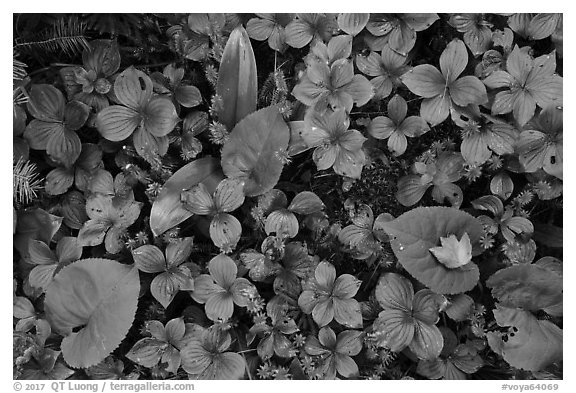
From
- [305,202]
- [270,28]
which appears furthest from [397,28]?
[305,202]

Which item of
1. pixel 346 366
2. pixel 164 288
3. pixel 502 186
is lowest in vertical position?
pixel 346 366

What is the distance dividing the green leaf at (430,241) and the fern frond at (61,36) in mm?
1232

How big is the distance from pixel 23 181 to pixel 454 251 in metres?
1.48

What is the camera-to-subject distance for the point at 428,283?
188 centimetres

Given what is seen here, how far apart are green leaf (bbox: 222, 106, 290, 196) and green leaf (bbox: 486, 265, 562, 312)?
0.85 metres

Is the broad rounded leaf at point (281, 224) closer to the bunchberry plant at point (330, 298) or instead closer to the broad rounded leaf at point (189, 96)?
the bunchberry plant at point (330, 298)

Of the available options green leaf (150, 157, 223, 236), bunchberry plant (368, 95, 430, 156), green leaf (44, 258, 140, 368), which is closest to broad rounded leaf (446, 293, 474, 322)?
bunchberry plant (368, 95, 430, 156)

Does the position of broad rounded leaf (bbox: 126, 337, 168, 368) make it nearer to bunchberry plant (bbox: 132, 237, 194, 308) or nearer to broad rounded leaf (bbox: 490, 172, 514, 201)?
bunchberry plant (bbox: 132, 237, 194, 308)

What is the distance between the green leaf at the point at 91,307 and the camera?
1859 mm

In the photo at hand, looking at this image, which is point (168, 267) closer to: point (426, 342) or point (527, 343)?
point (426, 342)

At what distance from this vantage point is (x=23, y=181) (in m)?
1.92

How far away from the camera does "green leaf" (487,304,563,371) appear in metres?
1.89

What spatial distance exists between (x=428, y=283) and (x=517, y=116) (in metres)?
0.65

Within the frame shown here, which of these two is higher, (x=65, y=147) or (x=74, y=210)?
(x=65, y=147)
